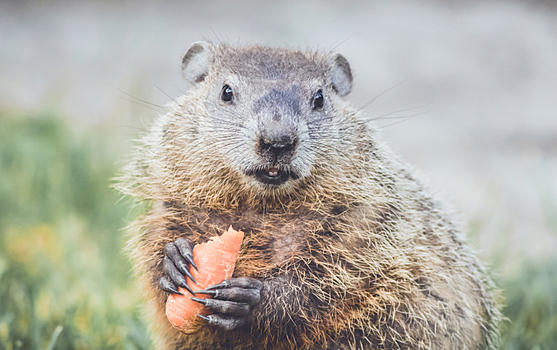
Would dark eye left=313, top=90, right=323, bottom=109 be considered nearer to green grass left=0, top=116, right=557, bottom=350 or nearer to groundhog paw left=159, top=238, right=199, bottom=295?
groundhog paw left=159, top=238, right=199, bottom=295

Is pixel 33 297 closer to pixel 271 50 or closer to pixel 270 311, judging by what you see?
pixel 270 311

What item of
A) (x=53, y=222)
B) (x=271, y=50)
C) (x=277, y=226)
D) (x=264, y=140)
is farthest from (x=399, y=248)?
(x=53, y=222)

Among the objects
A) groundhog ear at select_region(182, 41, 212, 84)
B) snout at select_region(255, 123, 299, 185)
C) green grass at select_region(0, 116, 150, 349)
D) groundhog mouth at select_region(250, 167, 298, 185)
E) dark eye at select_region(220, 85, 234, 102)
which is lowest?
green grass at select_region(0, 116, 150, 349)

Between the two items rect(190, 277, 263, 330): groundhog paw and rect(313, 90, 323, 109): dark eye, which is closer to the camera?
rect(190, 277, 263, 330): groundhog paw

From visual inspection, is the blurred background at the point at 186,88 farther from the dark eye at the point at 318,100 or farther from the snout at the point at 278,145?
the snout at the point at 278,145

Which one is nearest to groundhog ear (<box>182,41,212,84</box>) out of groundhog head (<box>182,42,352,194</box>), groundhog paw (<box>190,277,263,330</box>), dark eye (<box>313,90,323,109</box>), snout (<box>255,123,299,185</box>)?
groundhog head (<box>182,42,352,194</box>)
